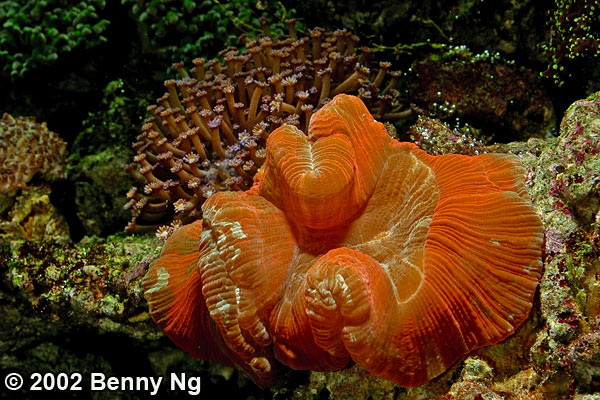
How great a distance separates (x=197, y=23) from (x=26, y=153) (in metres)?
2.04

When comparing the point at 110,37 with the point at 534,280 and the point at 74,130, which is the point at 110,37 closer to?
the point at 74,130

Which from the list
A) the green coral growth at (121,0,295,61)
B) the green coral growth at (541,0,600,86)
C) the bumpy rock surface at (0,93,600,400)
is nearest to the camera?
the bumpy rock surface at (0,93,600,400)

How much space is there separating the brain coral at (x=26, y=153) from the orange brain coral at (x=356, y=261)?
6.84 feet

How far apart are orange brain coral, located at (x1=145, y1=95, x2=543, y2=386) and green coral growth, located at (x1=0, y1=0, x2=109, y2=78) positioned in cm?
310

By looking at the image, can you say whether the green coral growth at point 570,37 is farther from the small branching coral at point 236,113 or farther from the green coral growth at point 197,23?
the green coral growth at point 197,23

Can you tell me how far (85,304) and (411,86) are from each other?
2833 mm

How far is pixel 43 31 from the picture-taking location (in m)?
4.62

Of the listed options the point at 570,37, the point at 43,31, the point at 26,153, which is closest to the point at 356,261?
the point at 570,37

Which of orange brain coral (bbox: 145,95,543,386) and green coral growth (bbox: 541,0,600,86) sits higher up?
green coral growth (bbox: 541,0,600,86)

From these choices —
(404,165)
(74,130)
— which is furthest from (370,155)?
(74,130)

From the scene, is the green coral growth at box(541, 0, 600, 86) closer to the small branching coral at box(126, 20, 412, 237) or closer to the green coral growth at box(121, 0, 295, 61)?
the small branching coral at box(126, 20, 412, 237)

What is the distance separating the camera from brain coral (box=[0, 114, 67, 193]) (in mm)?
3715

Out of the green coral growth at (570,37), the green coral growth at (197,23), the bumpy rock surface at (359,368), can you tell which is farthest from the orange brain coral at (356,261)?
the green coral growth at (197,23)

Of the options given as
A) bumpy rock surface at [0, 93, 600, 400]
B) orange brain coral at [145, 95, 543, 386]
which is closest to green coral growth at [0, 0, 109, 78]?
bumpy rock surface at [0, 93, 600, 400]
